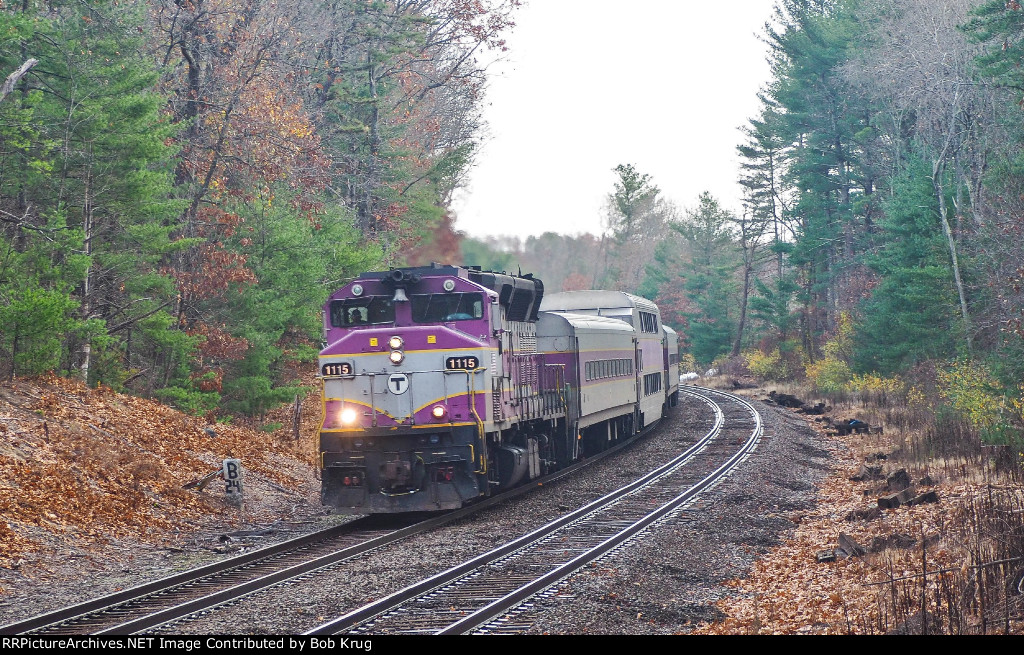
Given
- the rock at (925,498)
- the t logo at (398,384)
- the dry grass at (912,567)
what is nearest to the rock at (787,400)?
the dry grass at (912,567)

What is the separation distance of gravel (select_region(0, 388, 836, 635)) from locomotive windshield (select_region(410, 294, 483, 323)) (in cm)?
313

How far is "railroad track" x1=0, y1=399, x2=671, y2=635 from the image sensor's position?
8.67m

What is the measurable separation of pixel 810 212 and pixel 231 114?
37491 mm

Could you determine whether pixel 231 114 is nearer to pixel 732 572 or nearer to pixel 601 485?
pixel 601 485

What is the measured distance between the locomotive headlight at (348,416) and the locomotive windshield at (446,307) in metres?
1.70

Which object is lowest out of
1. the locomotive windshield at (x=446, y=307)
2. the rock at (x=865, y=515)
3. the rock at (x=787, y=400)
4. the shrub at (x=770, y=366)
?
the rock at (x=865, y=515)

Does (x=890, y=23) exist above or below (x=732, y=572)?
above

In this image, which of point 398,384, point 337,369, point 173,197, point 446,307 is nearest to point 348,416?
point 337,369

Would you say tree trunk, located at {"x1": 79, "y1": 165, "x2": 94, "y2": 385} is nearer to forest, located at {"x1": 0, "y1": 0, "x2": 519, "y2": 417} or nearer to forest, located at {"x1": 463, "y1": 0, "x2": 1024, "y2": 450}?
forest, located at {"x1": 0, "y1": 0, "x2": 519, "y2": 417}

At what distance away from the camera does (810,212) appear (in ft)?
173

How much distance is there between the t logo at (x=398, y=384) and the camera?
46.3ft

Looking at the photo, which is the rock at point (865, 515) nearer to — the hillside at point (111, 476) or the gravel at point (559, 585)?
the gravel at point (559, 585)

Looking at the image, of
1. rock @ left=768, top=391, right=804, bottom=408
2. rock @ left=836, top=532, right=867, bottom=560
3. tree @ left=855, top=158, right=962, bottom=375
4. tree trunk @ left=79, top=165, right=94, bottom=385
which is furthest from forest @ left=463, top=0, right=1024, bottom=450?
tree trunk @ left=79, top=165, right=94, bottom=385

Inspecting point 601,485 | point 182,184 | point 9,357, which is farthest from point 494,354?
Answer: point 182,184
